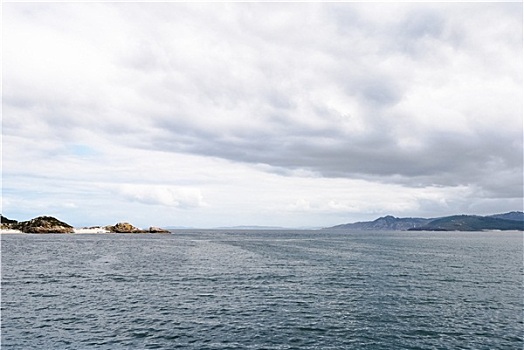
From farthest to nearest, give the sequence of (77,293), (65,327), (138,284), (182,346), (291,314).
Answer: (138,284) → (77,293) → (291,314) → (65,327) → (182,346)

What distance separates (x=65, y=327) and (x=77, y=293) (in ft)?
74.7

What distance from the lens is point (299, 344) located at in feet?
146

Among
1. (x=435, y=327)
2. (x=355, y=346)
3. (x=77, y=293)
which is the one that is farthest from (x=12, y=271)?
(x=435, y=327)

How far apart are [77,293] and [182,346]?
38027mm

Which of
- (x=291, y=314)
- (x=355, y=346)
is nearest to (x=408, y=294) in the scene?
(x=291, y=314)

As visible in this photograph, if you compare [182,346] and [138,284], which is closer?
[182,346]

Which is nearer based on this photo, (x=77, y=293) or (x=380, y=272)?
(x=77, y=293)

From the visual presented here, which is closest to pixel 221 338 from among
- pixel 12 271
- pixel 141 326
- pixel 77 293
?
pixel 141 326

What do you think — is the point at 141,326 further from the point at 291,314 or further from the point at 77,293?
the point at 77,293

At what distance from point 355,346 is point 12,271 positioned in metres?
93.1

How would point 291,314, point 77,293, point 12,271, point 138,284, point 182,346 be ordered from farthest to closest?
1. point 12,271
2. point 138,284
3. point 77,293
4. point 291,314
5. point 182,346

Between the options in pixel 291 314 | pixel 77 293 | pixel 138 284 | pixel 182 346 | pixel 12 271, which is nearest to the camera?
pixel 182 346

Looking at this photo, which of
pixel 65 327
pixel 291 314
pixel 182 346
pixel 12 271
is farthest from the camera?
pixel 12 271

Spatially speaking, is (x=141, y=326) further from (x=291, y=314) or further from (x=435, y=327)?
(x=435, y=327)
